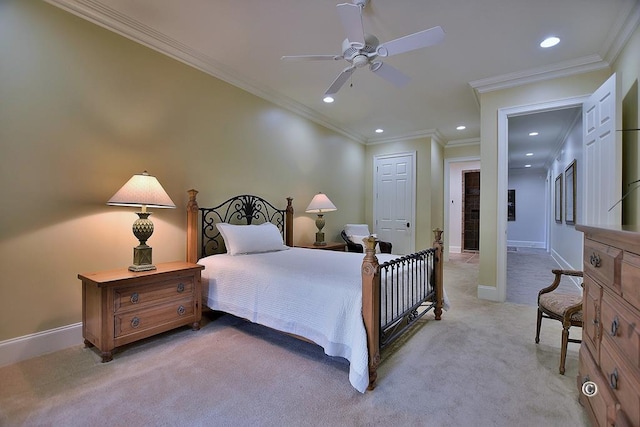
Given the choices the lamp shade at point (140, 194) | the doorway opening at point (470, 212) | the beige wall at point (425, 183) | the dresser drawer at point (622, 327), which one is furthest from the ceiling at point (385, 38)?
the doorway opening at point (470, 212)

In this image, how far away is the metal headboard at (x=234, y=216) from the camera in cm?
339

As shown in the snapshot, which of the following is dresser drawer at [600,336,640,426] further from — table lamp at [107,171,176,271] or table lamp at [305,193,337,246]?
table lamp at [305,193,337,246]

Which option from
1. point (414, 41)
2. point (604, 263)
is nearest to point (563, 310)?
point (604, 263)

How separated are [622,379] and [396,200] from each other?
17.3 feet

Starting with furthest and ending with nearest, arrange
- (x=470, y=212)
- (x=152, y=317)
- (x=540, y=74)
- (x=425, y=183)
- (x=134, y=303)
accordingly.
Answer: (x=470, y=212) → (x=425, y=183) → (x=540, y=74) → (x=152, y=317) → (x=134, y=303)

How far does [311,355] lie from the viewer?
90.4 inches

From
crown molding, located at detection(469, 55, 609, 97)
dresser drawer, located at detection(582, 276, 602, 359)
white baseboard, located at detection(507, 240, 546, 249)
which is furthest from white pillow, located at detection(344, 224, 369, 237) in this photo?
white baseboard, located at detection(507, 240, 546, 249)

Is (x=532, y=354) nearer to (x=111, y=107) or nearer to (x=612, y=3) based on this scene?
(x=612, y=3)

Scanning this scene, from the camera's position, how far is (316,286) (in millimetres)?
2141

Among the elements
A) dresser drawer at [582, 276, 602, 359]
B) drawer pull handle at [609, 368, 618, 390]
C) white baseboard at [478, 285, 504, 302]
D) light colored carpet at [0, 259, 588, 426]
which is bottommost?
light colored carpet at [0, 259, 588, 426]

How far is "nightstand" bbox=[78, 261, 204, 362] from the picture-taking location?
2137 mm

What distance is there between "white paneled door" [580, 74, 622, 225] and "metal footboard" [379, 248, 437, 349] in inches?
60.5

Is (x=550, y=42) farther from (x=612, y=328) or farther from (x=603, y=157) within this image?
(x=612, y=328)

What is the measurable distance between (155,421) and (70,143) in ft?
7.02
